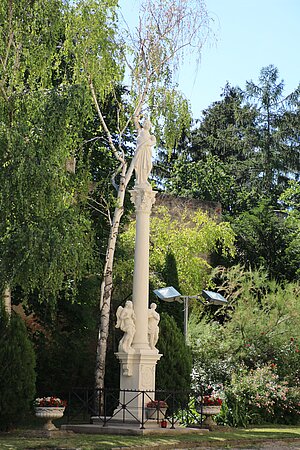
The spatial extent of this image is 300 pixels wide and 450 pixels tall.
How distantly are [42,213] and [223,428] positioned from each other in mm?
7089

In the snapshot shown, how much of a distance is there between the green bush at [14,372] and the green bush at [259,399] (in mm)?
5658

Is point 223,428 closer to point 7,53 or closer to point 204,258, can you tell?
point 7,53

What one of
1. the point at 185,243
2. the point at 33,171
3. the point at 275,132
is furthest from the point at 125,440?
the point at 275,132

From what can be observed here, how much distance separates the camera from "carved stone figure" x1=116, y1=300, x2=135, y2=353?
18797 mm

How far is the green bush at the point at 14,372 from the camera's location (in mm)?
16688

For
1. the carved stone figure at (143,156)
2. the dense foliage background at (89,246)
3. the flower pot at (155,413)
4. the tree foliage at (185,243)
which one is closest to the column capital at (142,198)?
the carved stone figure at (143,156)

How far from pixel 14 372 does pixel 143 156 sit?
6.29m

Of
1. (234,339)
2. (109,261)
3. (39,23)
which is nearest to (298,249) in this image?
(234,339)

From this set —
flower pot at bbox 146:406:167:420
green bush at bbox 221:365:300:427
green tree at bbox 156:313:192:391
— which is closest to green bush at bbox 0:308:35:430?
flower pot at bbox 146:406:167:420

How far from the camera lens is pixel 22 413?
16938 millimetres

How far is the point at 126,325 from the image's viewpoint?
741 inches

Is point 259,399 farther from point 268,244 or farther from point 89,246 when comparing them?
point 268,244

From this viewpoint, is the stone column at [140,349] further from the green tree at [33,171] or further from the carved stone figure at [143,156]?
the green tree at [33,171]

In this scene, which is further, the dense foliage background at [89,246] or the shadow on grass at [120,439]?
the dense foliage background at [89,246]
